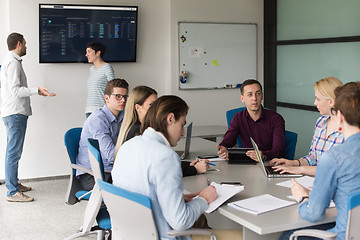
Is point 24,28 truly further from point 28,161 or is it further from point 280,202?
point 280,202

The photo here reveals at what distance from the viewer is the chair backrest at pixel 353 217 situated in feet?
6.78

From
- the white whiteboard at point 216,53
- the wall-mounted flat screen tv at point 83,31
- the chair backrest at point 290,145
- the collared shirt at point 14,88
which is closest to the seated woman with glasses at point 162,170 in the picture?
the chair backrest at point 290,145

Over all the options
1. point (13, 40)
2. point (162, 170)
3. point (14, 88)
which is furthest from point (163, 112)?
point (13, 40)

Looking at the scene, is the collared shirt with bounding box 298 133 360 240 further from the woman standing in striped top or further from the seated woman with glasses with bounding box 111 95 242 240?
the woman standing in striped top

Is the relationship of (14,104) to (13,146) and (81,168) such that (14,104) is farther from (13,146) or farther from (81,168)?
(81,168)

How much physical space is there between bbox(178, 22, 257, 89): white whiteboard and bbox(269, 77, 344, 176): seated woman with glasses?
3635 mm

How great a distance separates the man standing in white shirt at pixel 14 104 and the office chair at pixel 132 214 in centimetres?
337

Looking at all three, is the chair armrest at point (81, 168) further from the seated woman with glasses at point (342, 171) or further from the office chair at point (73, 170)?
the seated woman with glasses at point (342, 171)

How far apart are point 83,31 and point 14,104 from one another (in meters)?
1.42

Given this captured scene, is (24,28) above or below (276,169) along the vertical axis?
above

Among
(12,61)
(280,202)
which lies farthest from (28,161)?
(280,202)

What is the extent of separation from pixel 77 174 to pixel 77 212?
1.41m

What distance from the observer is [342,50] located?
580 cm

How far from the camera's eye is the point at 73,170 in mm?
3725
